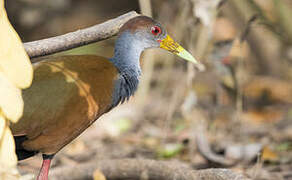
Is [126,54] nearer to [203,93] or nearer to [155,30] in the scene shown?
[155,30]

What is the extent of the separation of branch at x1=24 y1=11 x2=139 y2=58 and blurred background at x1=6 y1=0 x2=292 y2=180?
100 cm

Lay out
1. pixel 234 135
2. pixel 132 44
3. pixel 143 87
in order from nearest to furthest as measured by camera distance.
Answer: pixel 132 44 < pixel 234 135 < pixel 143 87

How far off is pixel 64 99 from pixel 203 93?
160 inches

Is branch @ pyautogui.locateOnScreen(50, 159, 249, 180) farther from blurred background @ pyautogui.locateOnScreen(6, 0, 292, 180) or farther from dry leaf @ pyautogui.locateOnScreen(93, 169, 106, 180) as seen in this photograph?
blurred background @ pyautogui.locateOnScreen(6, 0, 292, 180)

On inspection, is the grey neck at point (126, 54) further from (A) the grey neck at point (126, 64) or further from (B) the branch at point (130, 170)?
(B) the branch at point (130, 170)

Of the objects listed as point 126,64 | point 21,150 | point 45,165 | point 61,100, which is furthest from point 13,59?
point 126,64

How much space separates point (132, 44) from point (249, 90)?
317 cm

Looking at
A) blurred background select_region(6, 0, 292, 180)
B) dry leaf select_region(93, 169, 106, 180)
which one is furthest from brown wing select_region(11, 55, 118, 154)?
blurred background select_region(6, 0, 292, 180)

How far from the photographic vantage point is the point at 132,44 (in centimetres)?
370

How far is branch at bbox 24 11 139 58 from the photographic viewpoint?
119 inches

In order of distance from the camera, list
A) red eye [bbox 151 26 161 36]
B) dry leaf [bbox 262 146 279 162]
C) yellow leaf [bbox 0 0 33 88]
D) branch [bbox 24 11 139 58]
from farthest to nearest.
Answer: dry leaf [bbox 262 146 279 162]
red eye [bbox 151 26 161 36]
branch [bbox 24 11 139 58]
yellow leaf [bbox 0 0 33 88]

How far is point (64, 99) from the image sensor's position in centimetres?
309

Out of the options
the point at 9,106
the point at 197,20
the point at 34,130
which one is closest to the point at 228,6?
the point at 197,20

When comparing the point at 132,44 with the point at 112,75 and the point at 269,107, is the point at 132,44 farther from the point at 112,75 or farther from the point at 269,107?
the point at 269,107
